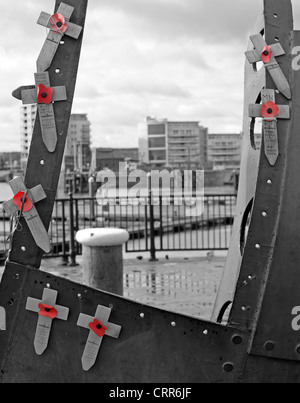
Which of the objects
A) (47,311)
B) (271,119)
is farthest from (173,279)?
(271,119)

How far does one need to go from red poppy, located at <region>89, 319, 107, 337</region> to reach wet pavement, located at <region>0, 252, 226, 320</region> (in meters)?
4.43

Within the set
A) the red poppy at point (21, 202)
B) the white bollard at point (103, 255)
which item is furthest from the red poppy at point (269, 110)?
the white bollard at point (103, 255)

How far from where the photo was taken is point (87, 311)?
129 inches

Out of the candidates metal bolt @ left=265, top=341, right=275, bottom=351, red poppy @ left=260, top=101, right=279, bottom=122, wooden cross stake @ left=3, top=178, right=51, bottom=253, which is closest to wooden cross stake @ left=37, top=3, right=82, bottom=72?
wooden cross stake @ left=3, top=178, right=51, bottom=253

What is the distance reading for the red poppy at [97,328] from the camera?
129 inches

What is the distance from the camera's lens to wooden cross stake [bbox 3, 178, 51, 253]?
3223 mm

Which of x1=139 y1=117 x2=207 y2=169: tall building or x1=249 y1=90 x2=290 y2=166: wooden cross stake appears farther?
x1=139 y1=117 x2=207 y2=169: tall building

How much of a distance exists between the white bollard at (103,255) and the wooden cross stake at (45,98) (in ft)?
13.6

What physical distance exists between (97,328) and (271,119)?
61.9 inches

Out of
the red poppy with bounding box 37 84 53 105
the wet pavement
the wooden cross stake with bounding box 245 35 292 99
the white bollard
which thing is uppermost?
the wooden cross stake with bounding box 245 35 292 99

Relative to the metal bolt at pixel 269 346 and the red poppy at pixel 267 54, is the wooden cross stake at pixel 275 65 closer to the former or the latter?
the red poppy at pixel 267 54

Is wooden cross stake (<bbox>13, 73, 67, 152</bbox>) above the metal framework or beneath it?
above

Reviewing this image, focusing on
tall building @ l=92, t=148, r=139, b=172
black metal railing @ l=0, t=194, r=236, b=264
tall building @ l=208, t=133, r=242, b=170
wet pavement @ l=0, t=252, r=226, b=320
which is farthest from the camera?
tall building @ l=208, t=133, r=242, b=170

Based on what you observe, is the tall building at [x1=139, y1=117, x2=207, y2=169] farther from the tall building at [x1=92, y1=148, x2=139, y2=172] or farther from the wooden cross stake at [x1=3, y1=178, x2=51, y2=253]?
the wooden cross stake at [x1=3, y1=178, x2=51, y2=253]
